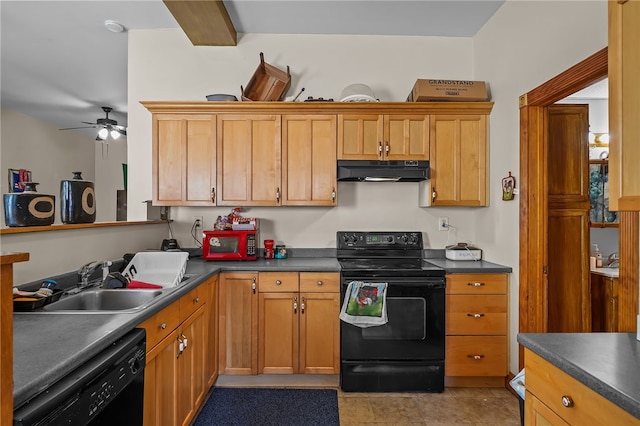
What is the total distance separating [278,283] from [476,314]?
1.47 metres

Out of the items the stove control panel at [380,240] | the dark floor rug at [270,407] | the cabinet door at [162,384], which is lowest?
the dark floor rug at [270,407]

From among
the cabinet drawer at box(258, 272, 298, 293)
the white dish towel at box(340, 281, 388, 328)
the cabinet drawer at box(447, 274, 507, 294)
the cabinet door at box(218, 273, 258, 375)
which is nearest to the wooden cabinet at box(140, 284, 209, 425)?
the cabinet door at box(218, 273, 258, 375)

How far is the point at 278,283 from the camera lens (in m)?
2.55

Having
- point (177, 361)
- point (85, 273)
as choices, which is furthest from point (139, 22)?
point (177, 361)

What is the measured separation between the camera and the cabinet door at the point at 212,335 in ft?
7.67

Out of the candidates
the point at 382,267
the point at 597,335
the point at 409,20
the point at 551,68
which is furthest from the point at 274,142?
the point at 597,335

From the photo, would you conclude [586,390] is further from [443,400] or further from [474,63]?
[474,63]

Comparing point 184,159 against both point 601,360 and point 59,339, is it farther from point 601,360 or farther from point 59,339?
point 601,360

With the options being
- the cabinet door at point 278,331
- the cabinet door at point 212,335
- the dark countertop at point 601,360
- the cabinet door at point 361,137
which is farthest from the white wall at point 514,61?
the cabinet door at point 212,335

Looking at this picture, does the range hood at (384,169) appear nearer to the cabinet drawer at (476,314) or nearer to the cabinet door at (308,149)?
the cabinet door at (308,149)

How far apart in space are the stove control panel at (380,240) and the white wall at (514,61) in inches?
22.7

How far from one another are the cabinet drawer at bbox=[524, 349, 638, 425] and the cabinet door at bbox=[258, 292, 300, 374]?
1.63 meters

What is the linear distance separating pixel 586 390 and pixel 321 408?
68.2 inches

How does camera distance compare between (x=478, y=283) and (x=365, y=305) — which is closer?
(x=365, y=305)
